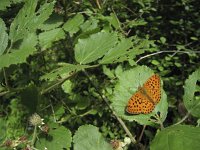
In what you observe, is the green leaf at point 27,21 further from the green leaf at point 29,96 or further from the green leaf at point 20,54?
the green leaf at point 29,96

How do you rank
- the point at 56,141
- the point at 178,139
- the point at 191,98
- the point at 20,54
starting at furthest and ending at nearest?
the point at 56,141 < the point at 191,98 < the point at 20,54 < the point at 178,139

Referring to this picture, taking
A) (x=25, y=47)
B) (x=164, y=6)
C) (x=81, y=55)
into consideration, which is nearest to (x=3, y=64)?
(x=25, y=47)

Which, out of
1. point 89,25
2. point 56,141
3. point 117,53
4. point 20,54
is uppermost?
point 20,54

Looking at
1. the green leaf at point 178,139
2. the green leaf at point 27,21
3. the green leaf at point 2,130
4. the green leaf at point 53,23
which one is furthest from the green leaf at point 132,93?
the green leaf at point 53,23

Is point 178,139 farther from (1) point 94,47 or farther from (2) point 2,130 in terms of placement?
(2) point 2,130

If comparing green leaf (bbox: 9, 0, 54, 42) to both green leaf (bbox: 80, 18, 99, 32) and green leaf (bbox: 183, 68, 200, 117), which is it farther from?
green leaf (bbox: 80, 18, 99, 32)

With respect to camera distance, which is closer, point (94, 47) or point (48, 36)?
point (94, 47)

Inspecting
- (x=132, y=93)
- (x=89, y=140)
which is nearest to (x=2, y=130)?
(x=89, y=140)

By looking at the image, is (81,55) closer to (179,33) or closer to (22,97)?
(22,97)
